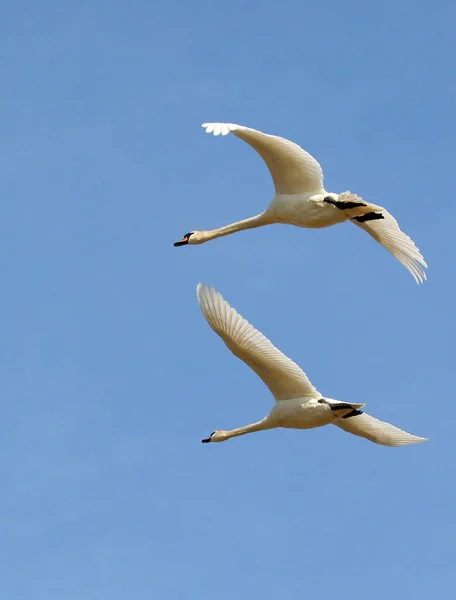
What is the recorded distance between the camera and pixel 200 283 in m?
48.0

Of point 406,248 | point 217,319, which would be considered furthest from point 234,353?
point 406,248

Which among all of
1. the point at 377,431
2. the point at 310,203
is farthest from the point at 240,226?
the point at 377,431

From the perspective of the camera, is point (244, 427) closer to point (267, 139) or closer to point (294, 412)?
point (294, 412)

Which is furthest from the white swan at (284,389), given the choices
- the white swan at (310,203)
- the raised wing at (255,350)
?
the white swan at (310,203)

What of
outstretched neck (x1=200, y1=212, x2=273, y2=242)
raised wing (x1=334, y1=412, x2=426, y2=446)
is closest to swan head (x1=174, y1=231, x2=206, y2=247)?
outstretched neck (x1=200, y1=212, x2=273, y2=242)

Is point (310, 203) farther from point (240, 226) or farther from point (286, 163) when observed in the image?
point (240, 226)

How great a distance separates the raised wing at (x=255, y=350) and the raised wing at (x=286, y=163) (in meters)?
2.90

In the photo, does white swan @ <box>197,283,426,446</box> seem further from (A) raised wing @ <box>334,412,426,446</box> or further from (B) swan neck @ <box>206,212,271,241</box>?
(B) swan neck @ <box>206,212,271,241</box>

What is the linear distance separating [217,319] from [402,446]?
545 centimetres

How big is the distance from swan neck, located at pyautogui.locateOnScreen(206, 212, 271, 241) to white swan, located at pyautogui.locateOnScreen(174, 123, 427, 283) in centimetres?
12

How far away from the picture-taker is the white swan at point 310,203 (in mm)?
48312

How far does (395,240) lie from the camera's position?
164 ft

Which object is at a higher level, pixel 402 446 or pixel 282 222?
pixel 282 222

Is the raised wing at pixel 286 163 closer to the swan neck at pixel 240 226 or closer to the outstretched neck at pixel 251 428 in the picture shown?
the swan neck at pixel 240 226
